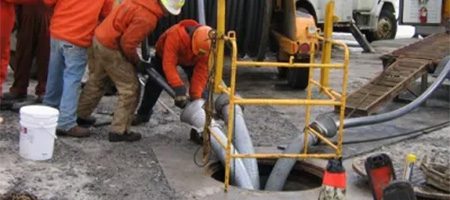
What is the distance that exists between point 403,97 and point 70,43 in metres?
4.72

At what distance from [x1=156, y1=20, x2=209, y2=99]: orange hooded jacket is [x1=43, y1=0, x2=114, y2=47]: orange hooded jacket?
2.12 ft

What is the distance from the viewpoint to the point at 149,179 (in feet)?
16.4

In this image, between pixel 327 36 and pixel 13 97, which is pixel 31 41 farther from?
pixel 327 36

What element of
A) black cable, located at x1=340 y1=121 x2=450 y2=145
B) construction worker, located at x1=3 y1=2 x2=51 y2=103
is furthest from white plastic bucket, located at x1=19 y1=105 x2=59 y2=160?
black cable, located at x1=340 y1=121 x2=450 y2=145

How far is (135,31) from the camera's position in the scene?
560 centimetres

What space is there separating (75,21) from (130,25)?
2.35 feet

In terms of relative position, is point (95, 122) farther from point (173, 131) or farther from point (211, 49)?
point (211, 49)

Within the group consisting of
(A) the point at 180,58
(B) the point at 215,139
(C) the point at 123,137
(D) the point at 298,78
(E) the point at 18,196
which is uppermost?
(A) the point at 180,58

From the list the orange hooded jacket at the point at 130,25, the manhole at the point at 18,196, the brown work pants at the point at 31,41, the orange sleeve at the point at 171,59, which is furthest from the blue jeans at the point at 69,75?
the manhole at the point at 18,196

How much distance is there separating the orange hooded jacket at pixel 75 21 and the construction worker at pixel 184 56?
25.3 inches

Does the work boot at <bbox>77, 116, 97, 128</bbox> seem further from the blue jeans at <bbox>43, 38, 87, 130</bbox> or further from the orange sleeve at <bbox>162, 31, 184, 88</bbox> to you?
the orange sleeve at <bbox>162, 31, 184, 88</bbox>

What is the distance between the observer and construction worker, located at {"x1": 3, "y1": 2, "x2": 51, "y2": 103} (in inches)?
278

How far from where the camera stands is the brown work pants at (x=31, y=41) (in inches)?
278

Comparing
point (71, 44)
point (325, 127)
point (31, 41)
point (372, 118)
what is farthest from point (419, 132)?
point (31, 41)
